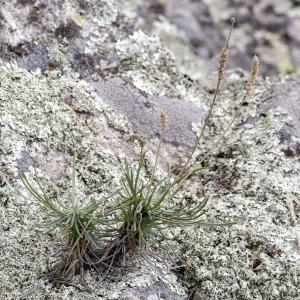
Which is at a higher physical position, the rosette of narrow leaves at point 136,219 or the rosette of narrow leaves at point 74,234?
the rosette of narrow leaves at point 136,219

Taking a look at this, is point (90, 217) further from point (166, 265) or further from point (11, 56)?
point (11, 56)

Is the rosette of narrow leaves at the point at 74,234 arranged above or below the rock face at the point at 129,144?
below

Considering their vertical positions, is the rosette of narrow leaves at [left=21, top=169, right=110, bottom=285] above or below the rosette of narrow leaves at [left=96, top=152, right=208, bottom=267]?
below

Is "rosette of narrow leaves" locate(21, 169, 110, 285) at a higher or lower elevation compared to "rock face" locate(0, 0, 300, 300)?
lower

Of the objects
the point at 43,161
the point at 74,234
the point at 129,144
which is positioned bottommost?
the point at 74,234

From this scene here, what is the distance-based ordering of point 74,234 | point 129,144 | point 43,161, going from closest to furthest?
point 74,234 → point 43,161 → point 129,144

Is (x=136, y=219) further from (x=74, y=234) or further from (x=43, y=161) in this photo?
(x=43, y=161)

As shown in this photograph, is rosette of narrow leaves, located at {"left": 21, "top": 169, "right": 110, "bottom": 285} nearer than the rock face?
Yes

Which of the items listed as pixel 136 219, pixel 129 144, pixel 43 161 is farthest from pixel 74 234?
pixel 129 144

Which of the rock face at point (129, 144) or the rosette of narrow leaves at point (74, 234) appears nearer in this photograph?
the rosette of narrow leaves at point (74, 234)
